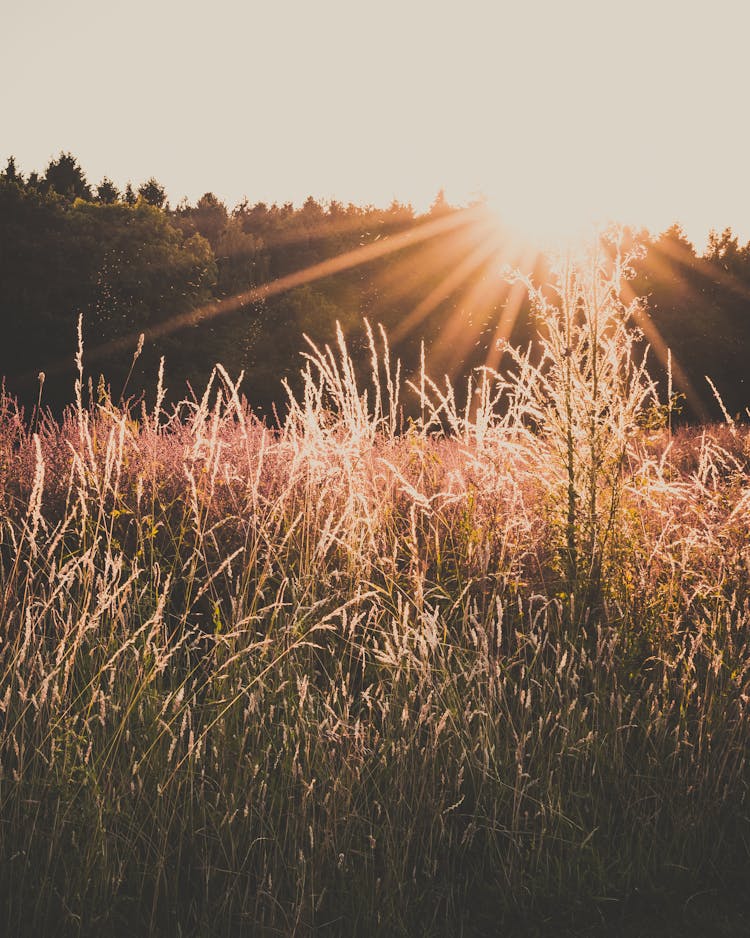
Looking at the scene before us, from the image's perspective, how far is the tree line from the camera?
18.7 meters

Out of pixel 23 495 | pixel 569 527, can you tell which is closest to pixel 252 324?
pixel 23 495

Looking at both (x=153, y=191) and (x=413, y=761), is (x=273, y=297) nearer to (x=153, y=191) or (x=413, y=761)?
(x=413, y=761)

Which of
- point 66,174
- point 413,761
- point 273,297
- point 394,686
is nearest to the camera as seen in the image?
point 413,761

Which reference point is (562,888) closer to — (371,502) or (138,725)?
(138,725)

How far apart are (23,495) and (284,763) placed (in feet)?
9.87

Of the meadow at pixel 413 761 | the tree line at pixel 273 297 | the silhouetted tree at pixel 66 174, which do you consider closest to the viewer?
the meadow at pixel 413 761

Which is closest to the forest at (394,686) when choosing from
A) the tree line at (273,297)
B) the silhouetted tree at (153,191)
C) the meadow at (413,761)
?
the meadow at (413,761)

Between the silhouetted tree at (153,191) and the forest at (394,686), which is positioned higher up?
the silhouetted tree at (153,191)

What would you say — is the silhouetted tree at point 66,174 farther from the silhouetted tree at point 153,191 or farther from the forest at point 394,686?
the forest at point 394,686

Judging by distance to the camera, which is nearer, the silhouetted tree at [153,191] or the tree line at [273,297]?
the tree line at [273,297]

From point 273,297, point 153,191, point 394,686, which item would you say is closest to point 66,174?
point 153,191

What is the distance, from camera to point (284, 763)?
1985 millimetres

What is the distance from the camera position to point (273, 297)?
2203 cm

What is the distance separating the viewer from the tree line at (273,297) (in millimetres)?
18656
